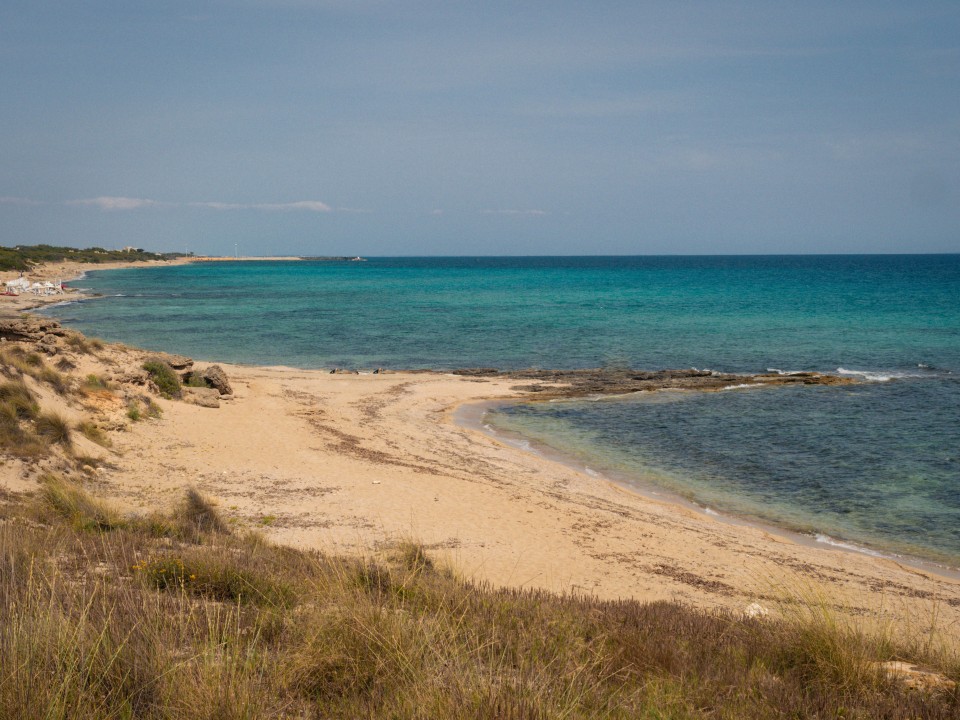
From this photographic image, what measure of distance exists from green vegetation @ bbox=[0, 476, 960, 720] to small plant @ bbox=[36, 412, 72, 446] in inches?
239

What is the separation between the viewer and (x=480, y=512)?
13.0 m

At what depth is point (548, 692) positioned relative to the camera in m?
4.12

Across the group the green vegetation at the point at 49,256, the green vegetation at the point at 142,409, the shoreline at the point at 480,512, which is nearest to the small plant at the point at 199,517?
the shoreline at the point at 480,512

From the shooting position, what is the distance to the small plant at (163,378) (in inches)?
750

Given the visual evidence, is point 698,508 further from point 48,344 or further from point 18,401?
point 48,344

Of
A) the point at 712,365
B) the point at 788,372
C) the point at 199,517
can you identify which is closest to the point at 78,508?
the point at 199,517

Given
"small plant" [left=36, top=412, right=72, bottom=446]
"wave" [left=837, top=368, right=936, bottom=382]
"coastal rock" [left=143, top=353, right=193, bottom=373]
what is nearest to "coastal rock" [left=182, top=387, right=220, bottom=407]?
"coastal rock" [left=143, top=353, right=193, bottom=373]

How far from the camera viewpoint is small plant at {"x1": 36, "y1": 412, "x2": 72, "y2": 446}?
12.6 metres

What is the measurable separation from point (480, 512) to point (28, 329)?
1418 cm

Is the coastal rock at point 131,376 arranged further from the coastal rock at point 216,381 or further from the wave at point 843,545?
the wave at point 843,545

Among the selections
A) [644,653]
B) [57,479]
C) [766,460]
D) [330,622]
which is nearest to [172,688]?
[330,622]

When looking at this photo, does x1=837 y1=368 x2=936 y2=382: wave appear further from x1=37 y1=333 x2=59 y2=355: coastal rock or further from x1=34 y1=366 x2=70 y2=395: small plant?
x1=37 y1=333 x2=59 y2=355: coastal rock

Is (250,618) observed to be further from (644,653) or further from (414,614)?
(644,653)

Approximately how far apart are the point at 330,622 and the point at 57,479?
7.83 metres
